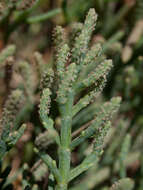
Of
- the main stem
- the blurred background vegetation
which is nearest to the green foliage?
the main stem

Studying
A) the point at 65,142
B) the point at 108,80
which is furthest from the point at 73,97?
the point at 108,80

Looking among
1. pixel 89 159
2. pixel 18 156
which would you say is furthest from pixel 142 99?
pixel 89 159

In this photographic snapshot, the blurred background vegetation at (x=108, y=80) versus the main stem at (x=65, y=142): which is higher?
the blurred background vegetation at (x=108, y=80)

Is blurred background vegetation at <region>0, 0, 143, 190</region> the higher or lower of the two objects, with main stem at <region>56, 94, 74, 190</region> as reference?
higher

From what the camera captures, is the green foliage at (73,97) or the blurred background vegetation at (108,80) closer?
the green foliage at (73,97)

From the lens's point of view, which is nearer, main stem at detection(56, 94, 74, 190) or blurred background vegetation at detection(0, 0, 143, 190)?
main stem at detection(56, 94, 74, 190)

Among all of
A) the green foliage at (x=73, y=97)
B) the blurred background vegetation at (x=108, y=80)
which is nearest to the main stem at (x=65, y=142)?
the green foliage at (x=73, y=97)

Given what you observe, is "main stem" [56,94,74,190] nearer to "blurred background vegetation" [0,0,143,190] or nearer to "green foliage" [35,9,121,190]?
"green foliage" [35,9,121,190]

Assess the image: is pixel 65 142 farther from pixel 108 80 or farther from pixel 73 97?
pixel 108 80

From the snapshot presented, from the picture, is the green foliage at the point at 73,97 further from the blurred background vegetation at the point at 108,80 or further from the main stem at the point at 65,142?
the blurred background vegetation at the point at 108,80
